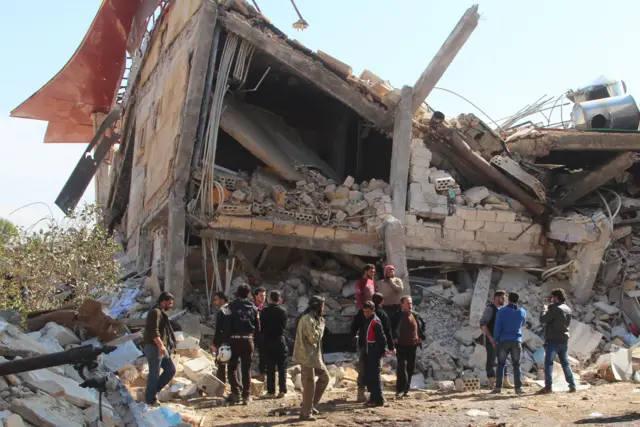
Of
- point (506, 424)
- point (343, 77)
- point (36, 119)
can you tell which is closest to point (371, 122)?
point (343, 77)

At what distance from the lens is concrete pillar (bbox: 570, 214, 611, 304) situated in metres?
12.8

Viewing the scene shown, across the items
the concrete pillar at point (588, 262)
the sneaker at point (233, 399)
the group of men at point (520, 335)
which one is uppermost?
the concrete pillar at point (588, 262)

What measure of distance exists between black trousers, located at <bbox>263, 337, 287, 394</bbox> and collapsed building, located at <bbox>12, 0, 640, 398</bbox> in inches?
121

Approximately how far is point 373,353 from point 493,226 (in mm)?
5427

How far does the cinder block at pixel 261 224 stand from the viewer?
12.2 m

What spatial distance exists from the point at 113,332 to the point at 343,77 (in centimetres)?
560

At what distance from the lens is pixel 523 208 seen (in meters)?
13.4

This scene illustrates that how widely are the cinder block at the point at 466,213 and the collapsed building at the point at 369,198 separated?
0.02m

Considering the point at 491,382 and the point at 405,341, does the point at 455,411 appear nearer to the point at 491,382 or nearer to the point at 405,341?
the point at 405,341

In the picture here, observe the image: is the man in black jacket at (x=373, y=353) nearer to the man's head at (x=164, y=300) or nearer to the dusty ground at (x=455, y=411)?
the dusty ground at (x=455, y=411)

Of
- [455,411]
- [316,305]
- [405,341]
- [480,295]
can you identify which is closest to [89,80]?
[480,295]

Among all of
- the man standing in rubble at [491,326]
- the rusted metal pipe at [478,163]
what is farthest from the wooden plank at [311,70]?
the man standing in rubble at [491,326]

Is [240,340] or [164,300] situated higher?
[164,300]

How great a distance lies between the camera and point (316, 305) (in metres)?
8.00
